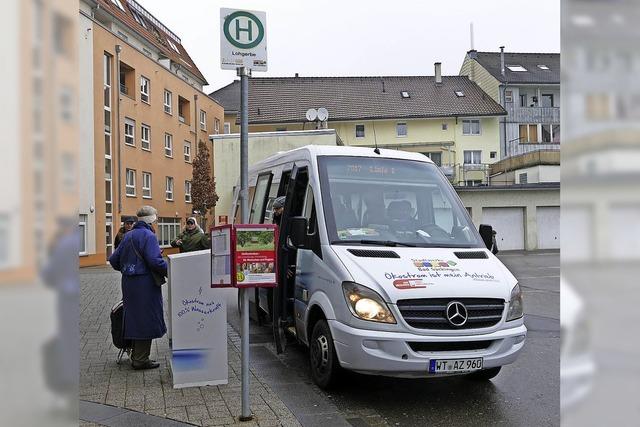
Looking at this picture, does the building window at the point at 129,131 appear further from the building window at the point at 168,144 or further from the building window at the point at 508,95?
the building window at the point at 508,95

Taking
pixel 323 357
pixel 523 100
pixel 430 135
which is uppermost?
pixel 523 100

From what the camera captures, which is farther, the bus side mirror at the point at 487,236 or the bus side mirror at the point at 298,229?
the bus side mirror at the point at 487,236

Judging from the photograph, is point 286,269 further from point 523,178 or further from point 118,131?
point 523,178

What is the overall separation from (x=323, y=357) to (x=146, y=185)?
32115 millimetres

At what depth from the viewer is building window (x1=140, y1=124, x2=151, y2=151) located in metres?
35.2

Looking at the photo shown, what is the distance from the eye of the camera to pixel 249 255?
4578 mm

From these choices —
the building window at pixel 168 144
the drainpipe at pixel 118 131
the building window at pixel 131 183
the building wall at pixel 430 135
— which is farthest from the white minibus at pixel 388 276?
the building wall at pixel 430 135

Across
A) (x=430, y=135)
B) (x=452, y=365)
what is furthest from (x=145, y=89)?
(x=452, y=365)

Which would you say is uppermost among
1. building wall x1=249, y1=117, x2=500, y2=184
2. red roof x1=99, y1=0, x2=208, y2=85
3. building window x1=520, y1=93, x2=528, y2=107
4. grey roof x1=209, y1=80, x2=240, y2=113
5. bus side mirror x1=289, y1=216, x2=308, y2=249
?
red roof x1=99, y1=0, x2=208, y2=85

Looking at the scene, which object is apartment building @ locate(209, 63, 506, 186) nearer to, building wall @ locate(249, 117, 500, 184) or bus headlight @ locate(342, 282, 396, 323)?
building wall @ locate(249, 117, 500, 184)

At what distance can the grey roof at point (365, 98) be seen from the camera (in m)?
51.4

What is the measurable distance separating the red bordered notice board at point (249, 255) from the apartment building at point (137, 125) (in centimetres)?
2005

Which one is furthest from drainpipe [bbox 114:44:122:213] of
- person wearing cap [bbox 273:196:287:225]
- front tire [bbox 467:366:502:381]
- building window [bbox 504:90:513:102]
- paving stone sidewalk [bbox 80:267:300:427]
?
building window [bbox 504:90:513:102]

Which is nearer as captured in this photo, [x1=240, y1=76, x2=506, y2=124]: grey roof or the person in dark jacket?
the person in dark jacket
